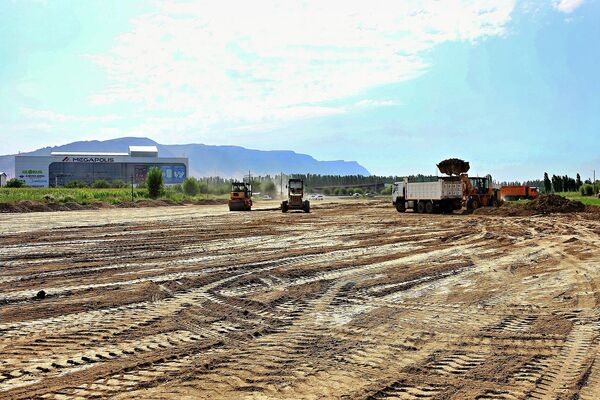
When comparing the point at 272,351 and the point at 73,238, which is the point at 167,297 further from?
the point at 73,238

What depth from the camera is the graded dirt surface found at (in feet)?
17.9

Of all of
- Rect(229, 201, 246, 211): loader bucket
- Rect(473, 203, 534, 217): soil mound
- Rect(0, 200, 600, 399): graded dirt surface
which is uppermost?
Rect(229, 201, 246, 211): loader bucket

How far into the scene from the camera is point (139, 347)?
6621 millimetres

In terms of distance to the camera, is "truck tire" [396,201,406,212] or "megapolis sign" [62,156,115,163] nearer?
"truck tire" [396,201,406,212]

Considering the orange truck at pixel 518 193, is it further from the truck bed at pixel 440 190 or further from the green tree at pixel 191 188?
the green tree at pixel 191 188

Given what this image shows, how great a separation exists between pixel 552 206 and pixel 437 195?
7.22 m

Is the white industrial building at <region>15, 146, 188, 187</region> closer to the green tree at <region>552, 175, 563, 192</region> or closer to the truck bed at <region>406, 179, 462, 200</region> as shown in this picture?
the green tree at <region>552, 175, 563, 192</region>

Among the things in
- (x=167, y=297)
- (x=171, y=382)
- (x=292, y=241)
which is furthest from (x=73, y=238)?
(x=171, y=382)

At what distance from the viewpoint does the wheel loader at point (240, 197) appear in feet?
145

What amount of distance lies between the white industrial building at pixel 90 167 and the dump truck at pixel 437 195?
101 m

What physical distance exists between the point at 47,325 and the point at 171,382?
3116mm

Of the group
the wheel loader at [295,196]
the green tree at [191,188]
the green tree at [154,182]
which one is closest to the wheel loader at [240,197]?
the wheel loader at [295,196]

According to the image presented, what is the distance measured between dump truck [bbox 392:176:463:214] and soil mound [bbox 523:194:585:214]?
4.36m

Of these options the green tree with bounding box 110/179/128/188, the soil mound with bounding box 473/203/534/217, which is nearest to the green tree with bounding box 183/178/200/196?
the green tree with bounding box 110/179/128/188
